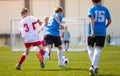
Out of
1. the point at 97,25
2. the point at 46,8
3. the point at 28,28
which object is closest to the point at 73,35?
the point at 46,8

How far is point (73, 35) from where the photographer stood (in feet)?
120

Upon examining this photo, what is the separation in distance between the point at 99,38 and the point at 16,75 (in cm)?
218

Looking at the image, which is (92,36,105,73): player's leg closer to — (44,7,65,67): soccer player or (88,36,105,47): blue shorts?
(88,36,105,47): blue shorts

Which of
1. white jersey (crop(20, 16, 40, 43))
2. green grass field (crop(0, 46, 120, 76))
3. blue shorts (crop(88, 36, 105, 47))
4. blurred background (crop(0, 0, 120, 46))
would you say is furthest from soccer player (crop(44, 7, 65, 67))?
blurred background (crop(0, 0, 120, 46))

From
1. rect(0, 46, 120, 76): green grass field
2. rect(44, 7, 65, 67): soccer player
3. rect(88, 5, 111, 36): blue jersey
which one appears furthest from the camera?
rect(44, 7, 65, 67): soccer player

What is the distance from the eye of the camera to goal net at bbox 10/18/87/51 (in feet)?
108

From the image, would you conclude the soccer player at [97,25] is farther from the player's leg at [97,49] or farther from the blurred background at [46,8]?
the blurred background at [46,8]

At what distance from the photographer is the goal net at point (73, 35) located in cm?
3303

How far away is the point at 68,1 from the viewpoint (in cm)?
5453

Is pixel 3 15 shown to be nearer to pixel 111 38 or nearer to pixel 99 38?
pixel 111 38

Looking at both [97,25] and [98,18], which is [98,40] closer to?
[97,25]

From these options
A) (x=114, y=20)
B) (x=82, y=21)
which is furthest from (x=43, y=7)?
(x=82, y=21)

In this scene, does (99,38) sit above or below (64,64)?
above

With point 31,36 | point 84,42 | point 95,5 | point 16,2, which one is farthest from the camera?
point 16,2
